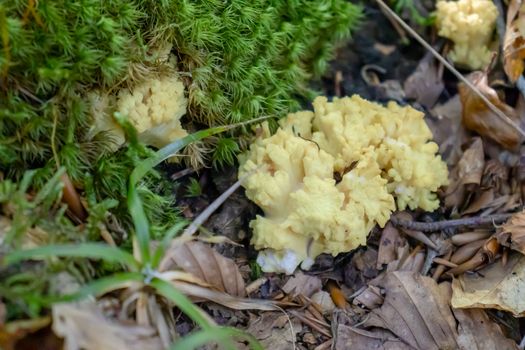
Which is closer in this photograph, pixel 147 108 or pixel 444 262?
pixel 147 108

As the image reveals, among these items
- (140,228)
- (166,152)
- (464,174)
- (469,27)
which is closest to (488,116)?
(464,174)

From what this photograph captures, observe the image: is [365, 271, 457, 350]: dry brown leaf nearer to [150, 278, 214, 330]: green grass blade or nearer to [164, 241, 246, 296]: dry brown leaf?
[164, 241, 246, 296]: dry brown leaf

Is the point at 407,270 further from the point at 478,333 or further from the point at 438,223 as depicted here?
the point at 478,333

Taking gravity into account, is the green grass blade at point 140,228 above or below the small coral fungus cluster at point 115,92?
below

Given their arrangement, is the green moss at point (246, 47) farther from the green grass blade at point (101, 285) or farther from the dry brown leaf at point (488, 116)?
the green grass blade at point (101, 285)

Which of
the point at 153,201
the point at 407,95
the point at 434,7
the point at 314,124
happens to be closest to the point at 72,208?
the point at 153,201

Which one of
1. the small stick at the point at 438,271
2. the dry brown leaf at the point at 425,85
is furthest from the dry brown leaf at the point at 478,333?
the dry brown leaf at the point at 425,85

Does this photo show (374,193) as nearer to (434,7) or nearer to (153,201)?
(153,201)
